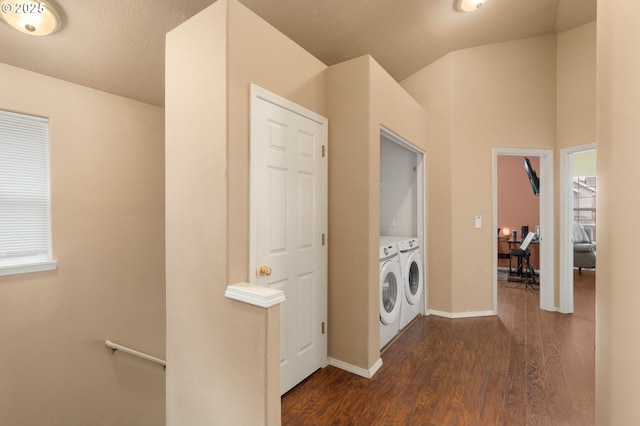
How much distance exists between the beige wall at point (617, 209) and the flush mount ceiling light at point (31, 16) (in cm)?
308

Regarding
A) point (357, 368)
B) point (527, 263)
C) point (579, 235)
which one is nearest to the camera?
point (357, 368)

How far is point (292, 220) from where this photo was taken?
2148 mm

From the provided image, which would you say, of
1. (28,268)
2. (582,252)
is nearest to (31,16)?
(28,268)

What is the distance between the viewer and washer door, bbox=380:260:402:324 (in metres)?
2.64

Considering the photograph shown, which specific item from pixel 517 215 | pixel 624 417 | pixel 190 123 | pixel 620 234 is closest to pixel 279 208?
pixel 190 123

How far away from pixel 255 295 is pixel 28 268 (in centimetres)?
231

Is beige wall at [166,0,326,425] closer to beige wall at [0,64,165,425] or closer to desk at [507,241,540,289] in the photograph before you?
beige wall at [0,64,165,425]

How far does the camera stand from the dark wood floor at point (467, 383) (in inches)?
72.9

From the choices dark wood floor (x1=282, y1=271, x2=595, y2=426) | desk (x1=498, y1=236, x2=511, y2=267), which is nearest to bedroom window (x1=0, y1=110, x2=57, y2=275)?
dark wood floor (x1=282, y1=271, x2=595, y2=426)

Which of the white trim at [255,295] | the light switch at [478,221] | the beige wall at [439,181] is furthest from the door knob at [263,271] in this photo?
the light switch at [478,221]

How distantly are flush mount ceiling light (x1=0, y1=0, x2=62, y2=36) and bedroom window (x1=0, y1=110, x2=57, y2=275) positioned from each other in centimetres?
81

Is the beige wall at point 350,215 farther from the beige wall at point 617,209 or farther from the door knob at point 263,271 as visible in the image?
the beige wall at point 617,209

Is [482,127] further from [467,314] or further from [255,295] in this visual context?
[255,295]

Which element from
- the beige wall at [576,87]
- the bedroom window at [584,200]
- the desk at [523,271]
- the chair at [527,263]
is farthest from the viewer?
the bedroom window at [584,200]
